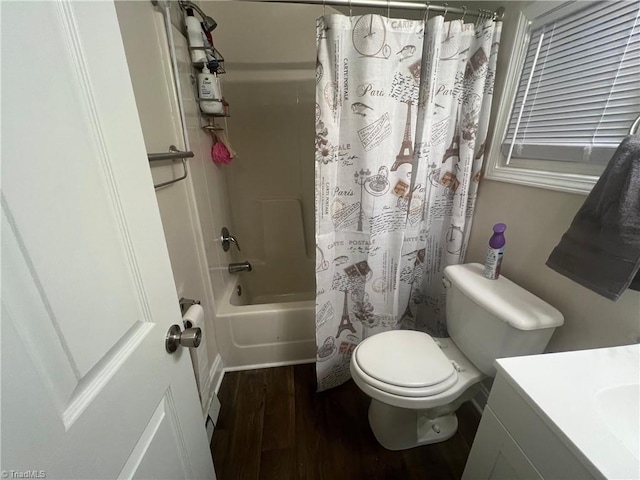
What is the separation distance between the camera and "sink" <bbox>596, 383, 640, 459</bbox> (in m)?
0.56

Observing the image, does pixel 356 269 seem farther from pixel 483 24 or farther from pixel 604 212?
pixel 483 24

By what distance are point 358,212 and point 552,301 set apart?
806 millimetres

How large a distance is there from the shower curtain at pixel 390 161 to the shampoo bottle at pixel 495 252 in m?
0.27

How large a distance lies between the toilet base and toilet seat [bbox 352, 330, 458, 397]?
0.26 meters

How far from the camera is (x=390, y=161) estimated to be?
3.77 ft

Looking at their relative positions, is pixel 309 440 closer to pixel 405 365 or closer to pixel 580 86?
pixel 405 365

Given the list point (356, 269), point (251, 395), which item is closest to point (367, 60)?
point (356, 269)

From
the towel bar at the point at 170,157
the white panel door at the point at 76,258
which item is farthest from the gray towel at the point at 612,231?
the towel bar at the point at 170,157

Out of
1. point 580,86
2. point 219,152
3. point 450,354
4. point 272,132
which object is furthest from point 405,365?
point 272,132

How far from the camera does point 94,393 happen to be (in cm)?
39

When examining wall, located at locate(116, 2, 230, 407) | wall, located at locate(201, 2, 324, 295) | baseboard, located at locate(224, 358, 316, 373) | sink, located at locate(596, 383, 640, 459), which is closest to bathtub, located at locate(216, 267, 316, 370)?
baseboard, located at locate(224, 358, 316, 373)

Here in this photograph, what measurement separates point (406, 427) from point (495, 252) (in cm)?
86

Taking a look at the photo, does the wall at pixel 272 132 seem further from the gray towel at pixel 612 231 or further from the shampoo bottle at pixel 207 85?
the gray towel at pixel 612 231
